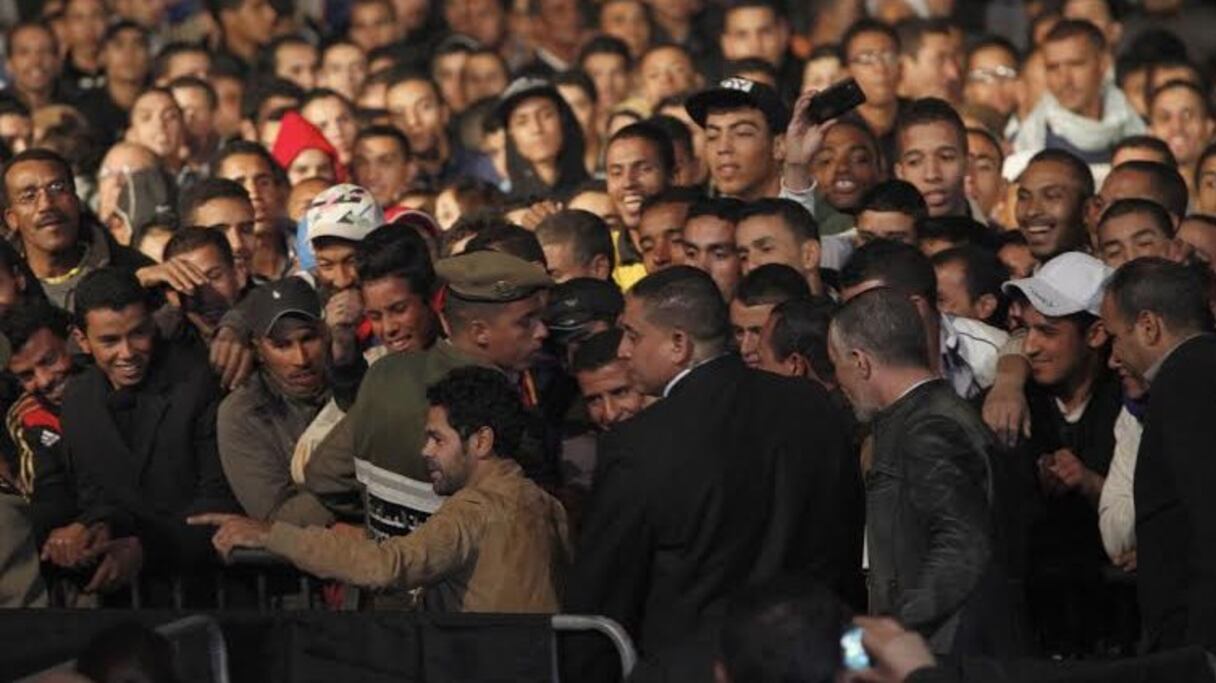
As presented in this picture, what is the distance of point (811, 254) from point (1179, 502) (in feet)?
10.5

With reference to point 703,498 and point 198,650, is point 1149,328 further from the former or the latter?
point 198,650

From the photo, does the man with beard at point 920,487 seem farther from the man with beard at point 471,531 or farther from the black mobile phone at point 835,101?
the black mobile phone at point 835,101

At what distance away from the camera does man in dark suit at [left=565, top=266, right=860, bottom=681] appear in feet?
→ 30.7

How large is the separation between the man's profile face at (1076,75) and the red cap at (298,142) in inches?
153

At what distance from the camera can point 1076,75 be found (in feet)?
56.2

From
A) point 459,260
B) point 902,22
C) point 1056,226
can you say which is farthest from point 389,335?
point 902,22

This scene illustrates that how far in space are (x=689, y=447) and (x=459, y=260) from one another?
1.94 m

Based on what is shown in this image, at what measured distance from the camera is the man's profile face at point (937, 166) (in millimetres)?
13992

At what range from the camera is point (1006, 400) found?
10.7 metres

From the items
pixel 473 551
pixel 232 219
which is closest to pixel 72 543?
pixel 473 551

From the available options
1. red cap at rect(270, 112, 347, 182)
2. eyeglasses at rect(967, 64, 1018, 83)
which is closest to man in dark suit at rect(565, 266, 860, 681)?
red cap at rect(270, 112, 347, 182)

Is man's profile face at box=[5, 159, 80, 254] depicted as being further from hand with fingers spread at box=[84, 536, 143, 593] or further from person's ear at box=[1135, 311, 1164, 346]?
person's ear at box=[1135, 311, 1164, 346]

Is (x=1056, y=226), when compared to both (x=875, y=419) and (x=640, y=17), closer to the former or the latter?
(x=875, y=419)

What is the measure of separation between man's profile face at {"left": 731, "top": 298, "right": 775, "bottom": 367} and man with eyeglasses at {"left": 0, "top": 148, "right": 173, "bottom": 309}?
279cm
